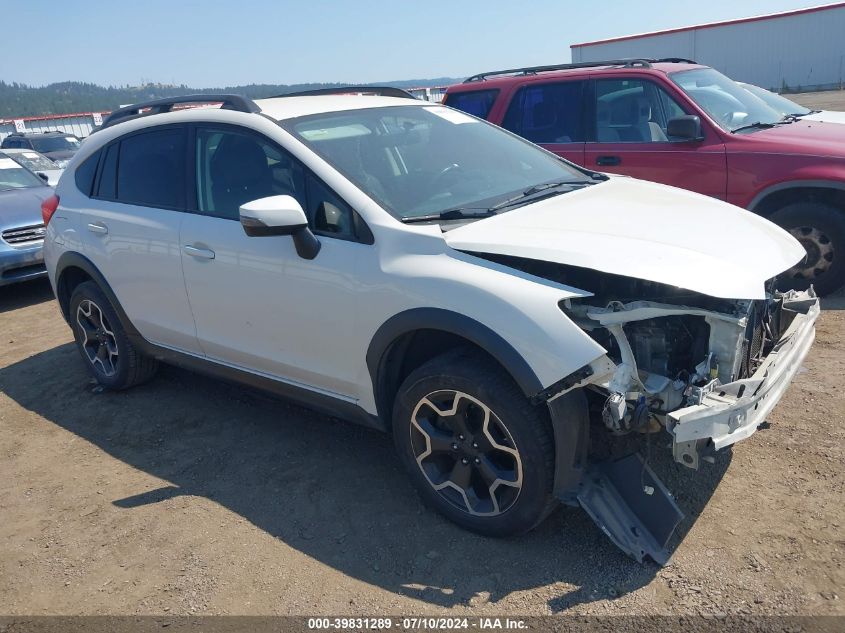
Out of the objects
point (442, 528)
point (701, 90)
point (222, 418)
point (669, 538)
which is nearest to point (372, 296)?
point (442, 528)

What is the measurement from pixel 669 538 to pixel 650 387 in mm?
657

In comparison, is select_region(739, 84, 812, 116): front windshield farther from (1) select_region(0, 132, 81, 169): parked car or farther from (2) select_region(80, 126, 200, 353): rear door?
(1) select_region(0, 132, 81, 169): parked car

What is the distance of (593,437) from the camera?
10.1 feet

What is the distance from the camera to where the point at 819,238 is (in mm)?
5586

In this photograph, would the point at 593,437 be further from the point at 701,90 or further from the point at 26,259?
the point at 26,259

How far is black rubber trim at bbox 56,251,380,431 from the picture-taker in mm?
3508

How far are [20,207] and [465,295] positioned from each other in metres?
7.50

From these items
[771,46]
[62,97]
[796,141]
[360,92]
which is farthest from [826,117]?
[62,97]

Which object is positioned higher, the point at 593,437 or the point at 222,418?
the point at 593,437

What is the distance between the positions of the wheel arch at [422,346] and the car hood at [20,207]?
658 centimetres

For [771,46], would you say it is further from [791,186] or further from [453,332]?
[453,332]

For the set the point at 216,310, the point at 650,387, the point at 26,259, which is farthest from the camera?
the point at 26,259

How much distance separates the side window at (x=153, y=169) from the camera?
4.16 metres

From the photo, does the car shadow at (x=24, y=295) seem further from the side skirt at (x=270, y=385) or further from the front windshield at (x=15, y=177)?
the side skirt at (x=270, y=385)
